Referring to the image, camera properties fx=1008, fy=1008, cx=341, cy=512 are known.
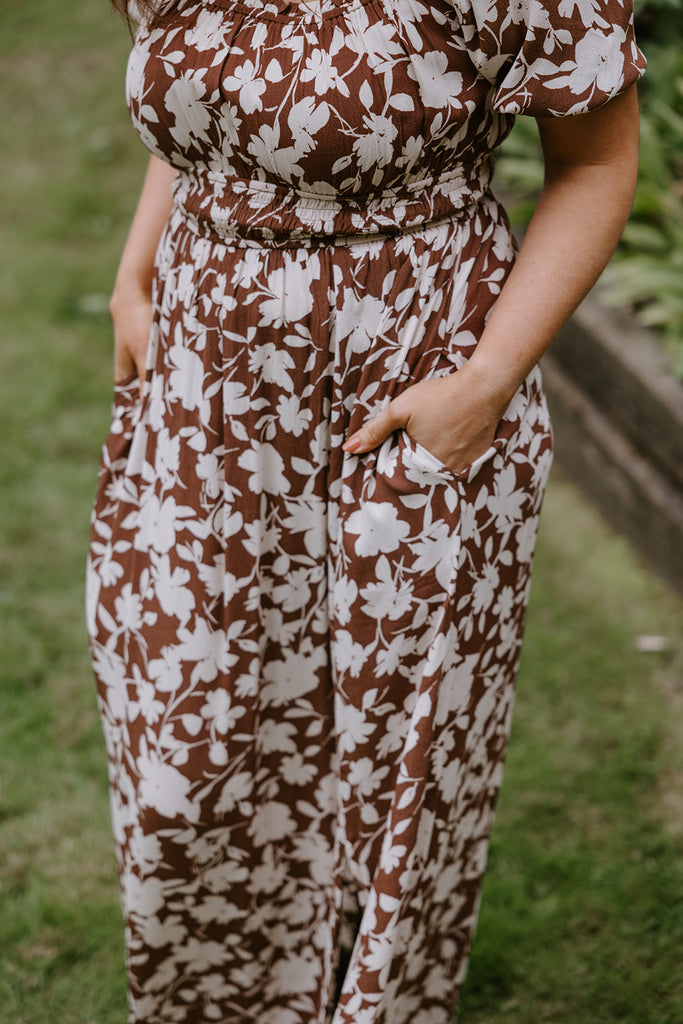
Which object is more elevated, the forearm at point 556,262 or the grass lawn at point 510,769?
the forearm at point 556,262

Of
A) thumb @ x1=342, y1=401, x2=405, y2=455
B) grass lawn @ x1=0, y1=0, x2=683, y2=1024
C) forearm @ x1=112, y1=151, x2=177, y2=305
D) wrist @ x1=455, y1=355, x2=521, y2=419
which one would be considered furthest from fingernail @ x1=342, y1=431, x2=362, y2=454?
grass lawn @ x1=0, y1=0, x2=683, y2=1024

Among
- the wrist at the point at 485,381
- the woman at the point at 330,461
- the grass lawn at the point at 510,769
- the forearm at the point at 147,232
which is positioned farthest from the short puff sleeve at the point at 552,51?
the grass lawn at the point at 510,769

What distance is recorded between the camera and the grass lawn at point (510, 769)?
2.21 metres

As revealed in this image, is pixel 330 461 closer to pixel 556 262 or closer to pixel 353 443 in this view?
pixel 353 443

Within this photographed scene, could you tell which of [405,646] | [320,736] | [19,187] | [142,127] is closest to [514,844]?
[320,736]

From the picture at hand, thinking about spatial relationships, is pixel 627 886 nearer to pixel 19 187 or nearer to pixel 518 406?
pixel 518 406

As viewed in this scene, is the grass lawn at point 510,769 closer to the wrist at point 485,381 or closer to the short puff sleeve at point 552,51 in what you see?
the wrist at point 485,381

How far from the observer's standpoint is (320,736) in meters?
1.72

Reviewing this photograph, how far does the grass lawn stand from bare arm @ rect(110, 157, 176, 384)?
4.30 ft

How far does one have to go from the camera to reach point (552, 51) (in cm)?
125

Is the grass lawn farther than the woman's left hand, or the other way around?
the grass lawn

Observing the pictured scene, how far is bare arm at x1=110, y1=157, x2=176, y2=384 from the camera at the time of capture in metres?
1.77

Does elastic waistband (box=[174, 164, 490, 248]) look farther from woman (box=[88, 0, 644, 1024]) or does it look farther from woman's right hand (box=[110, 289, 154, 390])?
woman's right hand (box=[110, 289, 154, 390])

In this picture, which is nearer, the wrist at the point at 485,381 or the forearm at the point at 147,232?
the wrist at the point at 485,381
